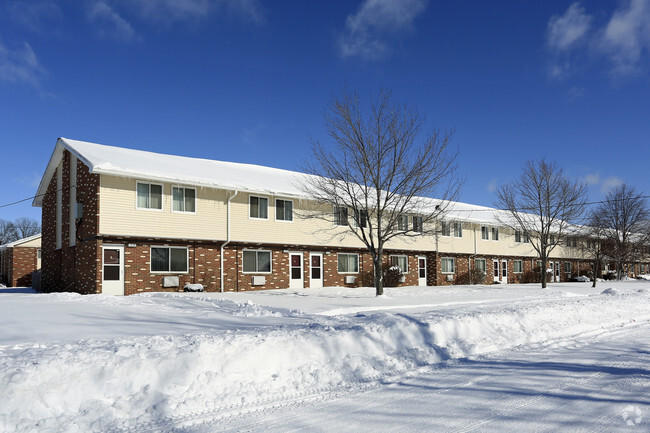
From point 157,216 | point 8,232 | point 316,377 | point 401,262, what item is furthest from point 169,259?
point 8,232

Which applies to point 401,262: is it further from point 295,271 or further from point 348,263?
point 295,271

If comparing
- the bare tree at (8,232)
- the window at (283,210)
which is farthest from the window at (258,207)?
the bare tree at (8,232)

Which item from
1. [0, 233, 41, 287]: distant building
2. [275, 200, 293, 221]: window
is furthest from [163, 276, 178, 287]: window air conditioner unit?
[0, 233, 41, 287]: distant building

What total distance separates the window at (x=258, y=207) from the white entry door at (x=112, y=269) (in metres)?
6.47

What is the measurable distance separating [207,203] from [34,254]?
2560 centimetres

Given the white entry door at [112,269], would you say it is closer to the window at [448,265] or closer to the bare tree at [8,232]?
the window at [448,265]

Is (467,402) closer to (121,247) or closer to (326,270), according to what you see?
(121,247)

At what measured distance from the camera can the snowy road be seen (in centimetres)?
498

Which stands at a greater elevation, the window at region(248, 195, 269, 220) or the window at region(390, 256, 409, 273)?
the window at region(248, 195, 269, 220)

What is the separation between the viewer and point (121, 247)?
2081 cm

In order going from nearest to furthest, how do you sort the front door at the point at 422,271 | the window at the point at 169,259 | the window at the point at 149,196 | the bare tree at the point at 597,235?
the window at the point at 149,196 → the window at the point at 169,259 → the front door at the point at 422,271 → the bare tree at the point at 597,235

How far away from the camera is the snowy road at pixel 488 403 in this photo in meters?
4.98

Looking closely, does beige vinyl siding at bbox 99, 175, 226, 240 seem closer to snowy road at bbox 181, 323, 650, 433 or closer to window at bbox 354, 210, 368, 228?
window at bbox 354, 210, 368, 228

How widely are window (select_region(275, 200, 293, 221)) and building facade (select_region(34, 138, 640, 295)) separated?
0.17 ft
